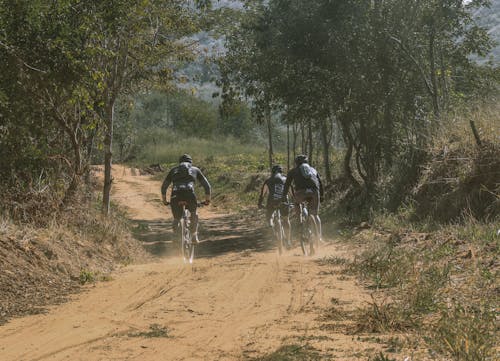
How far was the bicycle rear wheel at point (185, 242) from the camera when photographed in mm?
11508

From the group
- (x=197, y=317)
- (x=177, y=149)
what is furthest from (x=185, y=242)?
(x=177, y=149)

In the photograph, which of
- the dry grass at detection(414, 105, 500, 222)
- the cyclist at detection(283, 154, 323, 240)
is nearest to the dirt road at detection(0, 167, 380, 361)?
the cyclist at detection(283, 154, 323, 240)

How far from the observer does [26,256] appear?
8344 millimetres

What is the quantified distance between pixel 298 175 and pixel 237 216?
481 inches

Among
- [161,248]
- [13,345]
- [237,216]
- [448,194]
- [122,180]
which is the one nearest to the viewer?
[13,345]

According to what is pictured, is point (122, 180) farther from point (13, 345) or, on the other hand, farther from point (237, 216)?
point (13, 345)

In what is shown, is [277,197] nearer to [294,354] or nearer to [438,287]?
[438,287]

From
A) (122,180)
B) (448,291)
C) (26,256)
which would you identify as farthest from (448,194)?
(122,180)

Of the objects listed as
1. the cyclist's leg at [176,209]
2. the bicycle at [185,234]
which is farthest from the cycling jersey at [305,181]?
the cyclist's leg at [176,209]

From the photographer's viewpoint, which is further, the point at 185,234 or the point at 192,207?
the point at 192,207

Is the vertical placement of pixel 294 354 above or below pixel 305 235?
above

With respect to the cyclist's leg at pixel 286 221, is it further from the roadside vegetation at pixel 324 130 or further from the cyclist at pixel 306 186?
the roadside vegetation at pixel 324 130

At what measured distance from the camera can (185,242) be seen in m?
11.6

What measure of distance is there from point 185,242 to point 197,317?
5.59m
